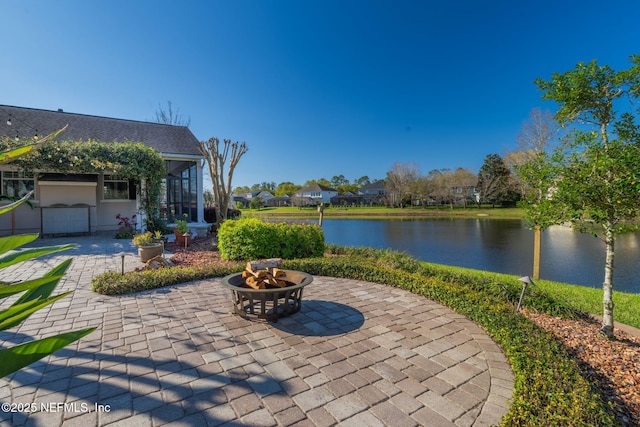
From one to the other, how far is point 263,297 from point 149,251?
4.47 m

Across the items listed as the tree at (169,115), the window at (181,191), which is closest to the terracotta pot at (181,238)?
the window at (181,191)

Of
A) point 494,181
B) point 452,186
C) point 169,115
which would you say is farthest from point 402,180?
point 169,115

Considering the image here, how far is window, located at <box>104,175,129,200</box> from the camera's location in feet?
36.1

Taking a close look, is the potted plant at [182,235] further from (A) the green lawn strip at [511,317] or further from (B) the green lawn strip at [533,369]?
(B) the green lawn strip at [533,369]

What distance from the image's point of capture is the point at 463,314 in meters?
4.02

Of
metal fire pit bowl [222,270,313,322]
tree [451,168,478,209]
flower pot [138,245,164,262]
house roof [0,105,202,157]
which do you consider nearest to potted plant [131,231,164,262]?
flower pot [138,245,164,262]

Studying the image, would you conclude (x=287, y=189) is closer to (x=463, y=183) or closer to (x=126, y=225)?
(x=463, y=183)

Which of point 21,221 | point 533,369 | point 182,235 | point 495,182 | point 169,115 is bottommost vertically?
point 533,369

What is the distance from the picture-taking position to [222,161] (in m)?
10.5

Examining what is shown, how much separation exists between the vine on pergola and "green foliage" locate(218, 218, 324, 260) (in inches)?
167

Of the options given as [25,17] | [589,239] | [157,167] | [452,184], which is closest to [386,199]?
[452,184]

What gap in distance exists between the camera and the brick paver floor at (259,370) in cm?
213

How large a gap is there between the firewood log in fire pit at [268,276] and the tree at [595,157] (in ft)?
10.5

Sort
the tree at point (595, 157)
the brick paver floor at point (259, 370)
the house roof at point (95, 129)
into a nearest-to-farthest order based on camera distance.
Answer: the brick paver floor at point (259, 370)
the tree at point (595, 157)
the house roof at point (95, 129)
